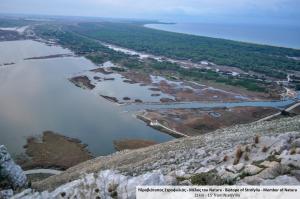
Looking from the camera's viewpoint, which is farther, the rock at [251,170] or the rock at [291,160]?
the rock at [251,170]

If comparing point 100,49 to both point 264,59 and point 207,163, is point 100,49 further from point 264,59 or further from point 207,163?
point 207,163

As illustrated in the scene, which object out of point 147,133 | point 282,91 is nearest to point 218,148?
point 147,133

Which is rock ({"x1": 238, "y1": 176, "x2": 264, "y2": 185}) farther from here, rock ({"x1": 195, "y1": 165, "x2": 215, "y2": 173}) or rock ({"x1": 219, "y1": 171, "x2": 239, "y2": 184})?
rock ({"x1": 195, "y1": 165, "x2": 215, "y2": 173})

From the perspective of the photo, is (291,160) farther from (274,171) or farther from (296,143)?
(296,143)

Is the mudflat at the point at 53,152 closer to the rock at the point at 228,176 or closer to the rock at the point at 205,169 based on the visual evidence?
the rock at the point at 205,169

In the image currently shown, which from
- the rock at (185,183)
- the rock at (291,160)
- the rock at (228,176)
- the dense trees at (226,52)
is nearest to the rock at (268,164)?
the rock at (291,160)

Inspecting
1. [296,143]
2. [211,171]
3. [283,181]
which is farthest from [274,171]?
[296,143]
